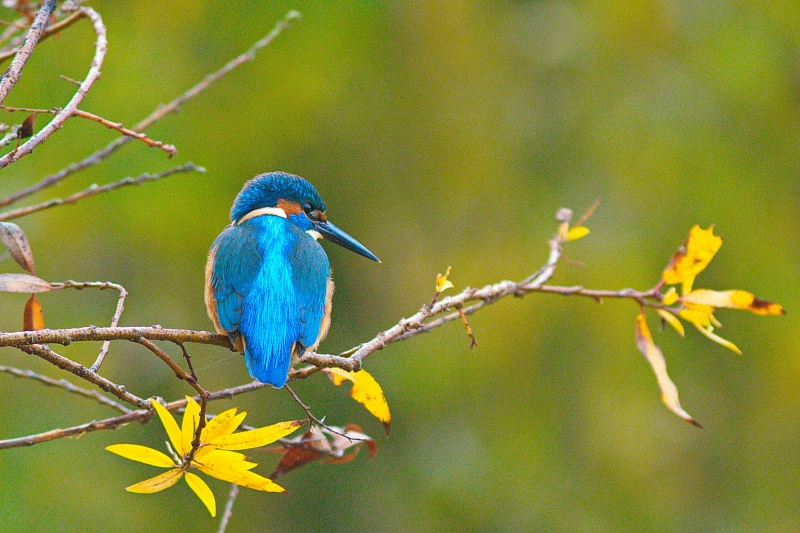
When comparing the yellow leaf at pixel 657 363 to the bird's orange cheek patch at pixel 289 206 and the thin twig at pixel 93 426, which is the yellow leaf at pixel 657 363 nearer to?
the thin twig at pixel 93 426

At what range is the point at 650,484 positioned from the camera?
423 cm

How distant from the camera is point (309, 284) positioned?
6.26 ft

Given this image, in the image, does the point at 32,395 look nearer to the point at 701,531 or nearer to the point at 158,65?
the point at 158,65

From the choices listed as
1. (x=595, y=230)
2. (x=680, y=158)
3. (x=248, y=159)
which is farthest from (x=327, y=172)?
(x=680, y=158)

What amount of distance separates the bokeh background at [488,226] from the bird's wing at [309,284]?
6.58ft

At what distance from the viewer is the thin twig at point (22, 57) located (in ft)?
3.54

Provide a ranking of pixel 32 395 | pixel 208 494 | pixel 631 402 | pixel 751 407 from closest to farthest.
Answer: pixel 208 494
pixel 32 395
pixel 631 402
pixel 751 407

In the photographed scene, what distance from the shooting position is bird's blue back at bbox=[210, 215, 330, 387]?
1679 mm

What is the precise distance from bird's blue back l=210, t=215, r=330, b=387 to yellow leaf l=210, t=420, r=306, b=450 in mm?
448

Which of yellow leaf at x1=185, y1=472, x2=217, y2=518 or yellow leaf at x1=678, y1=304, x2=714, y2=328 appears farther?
yellow leaf at x1=678, y1=304, x2=714, y2=328

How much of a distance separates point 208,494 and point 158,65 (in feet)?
11.5

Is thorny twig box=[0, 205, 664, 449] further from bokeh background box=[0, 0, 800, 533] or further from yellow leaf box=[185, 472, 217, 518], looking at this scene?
bokeh background box=[0, 0, 800, 533]

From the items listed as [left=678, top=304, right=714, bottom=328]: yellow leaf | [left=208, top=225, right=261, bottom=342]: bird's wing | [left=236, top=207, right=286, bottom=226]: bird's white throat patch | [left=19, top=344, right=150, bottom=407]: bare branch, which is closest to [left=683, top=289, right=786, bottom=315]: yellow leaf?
[left=678, top=304, right=714, bottom=328]: yellow leaf

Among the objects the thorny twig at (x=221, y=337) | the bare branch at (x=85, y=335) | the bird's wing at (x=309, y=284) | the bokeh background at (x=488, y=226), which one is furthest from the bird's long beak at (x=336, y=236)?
the bokeh background at (x=488, y=226)
